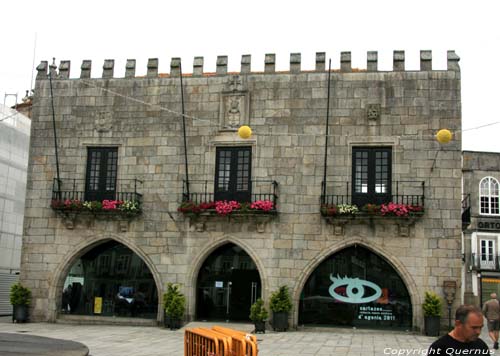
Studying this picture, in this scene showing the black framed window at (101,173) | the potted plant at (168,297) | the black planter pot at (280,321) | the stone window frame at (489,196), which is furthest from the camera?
the stone window frame at (489,196)

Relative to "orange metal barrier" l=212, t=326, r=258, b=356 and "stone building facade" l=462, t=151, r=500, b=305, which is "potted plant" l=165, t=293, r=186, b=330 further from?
"stone building facade" l=462, t=151, r=500, b=305

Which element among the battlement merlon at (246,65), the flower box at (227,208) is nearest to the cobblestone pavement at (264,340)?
the flower box at (227,208)

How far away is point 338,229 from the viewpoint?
772 inches

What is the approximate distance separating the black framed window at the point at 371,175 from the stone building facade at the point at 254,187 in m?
0.04

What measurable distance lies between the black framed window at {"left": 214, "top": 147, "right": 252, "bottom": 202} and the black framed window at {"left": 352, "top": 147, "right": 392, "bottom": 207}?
3.27m

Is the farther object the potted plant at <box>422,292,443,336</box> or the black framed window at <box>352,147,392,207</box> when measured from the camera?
the black framed window at <box>352,147,392,207</box>

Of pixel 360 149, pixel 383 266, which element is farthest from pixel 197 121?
pixel 383 266

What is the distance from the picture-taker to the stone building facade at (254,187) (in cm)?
1948

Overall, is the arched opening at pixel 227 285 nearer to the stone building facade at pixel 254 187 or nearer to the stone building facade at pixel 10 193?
the stone building facade at pixel 254 187

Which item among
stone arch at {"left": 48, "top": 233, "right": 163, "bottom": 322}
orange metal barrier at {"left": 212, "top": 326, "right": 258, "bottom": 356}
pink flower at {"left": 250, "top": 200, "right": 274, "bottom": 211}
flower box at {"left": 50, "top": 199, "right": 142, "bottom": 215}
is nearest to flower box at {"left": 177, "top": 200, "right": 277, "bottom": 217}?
pink flower at {"left": 250, "top": 200, "right": 274, "bottom": 211}

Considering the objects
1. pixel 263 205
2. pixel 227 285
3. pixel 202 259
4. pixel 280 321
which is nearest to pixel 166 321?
pixel 202 259

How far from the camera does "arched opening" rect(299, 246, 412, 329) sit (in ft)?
64.1

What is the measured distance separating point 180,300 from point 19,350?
28.5 ft

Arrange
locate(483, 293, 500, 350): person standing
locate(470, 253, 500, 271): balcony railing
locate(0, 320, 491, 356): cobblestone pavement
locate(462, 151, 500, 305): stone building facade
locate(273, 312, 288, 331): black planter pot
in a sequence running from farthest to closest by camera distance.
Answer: locate(470, 253, 500, 271): balcony railing → locate(462, 151, 500, 305): stone building facade → locate(273, 312, 288, 331): black planter pot → locate(483, 293, 500, 350): person standing → locate(0, 320, 491, 356): cobblestone pavement
